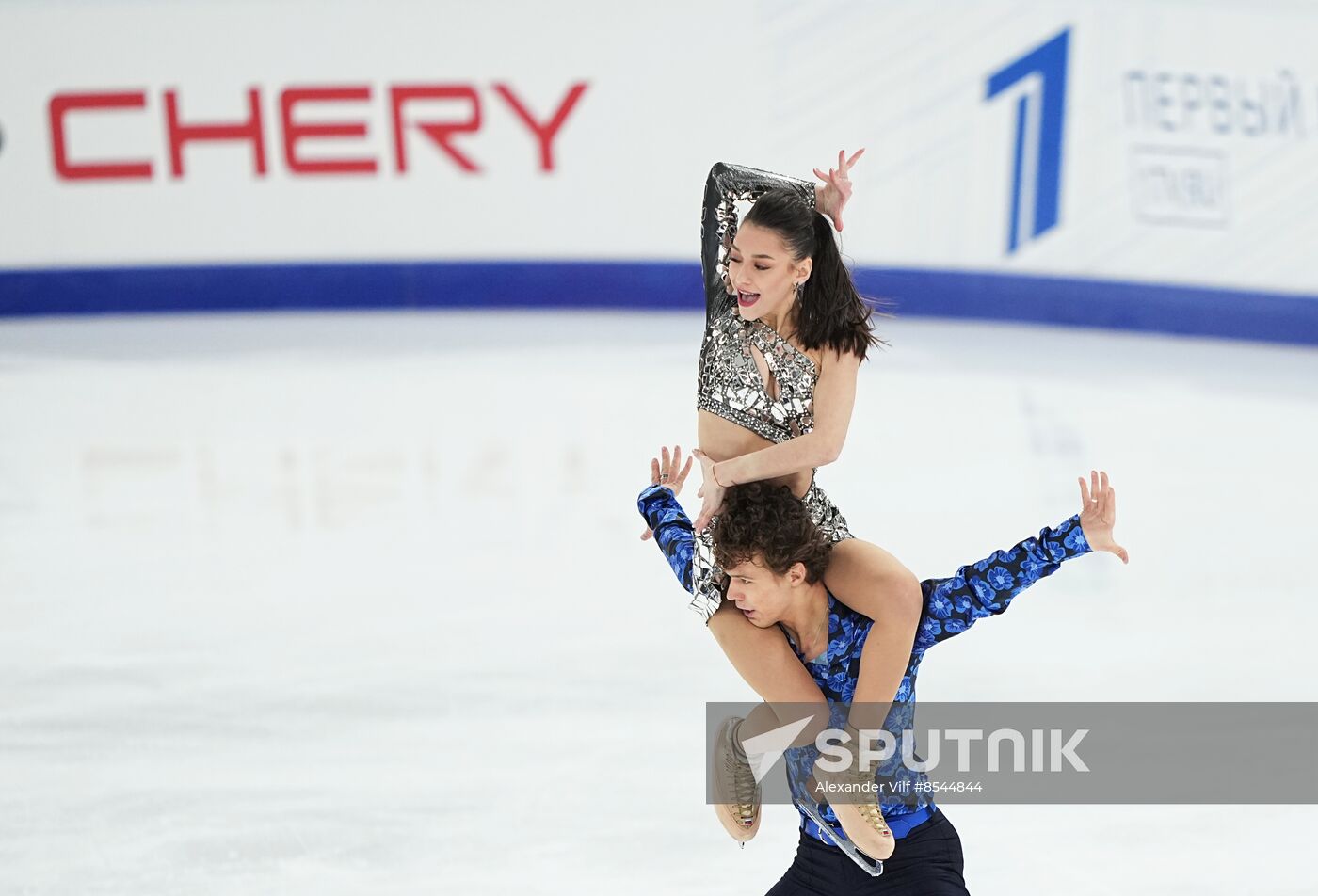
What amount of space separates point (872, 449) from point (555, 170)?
3830mm

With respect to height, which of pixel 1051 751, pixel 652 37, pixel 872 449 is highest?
pixel 652 37

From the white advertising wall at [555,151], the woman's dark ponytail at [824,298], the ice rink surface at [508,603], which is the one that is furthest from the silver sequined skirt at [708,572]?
the white advertising wall at [555,151]

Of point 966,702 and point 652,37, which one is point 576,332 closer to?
point 652,37

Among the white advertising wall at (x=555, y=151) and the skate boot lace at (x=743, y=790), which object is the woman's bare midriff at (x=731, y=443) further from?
the white advertising wall at (x=555, y=151)

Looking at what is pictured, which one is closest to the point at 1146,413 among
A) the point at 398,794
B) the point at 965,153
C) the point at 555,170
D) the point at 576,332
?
the point at 965,153

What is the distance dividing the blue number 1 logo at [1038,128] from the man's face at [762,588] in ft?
24.5

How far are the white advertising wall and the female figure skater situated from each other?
22.9ft

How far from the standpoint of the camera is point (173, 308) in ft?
34.7

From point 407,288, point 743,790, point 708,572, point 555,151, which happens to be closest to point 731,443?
point 708,572

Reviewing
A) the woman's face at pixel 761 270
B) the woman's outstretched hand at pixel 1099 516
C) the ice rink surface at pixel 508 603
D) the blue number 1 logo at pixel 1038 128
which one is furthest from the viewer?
the blue number 1 logo at pixel 1038 128

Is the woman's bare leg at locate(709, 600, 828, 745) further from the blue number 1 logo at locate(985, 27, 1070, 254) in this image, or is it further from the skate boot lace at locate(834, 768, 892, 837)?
the blue number 1 logo at locate(985, 27, 1070, 254)

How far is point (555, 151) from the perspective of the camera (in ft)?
34.2

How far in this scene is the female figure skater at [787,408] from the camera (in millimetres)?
2539

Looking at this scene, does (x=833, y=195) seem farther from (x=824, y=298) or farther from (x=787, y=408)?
(x=787, y=408)
